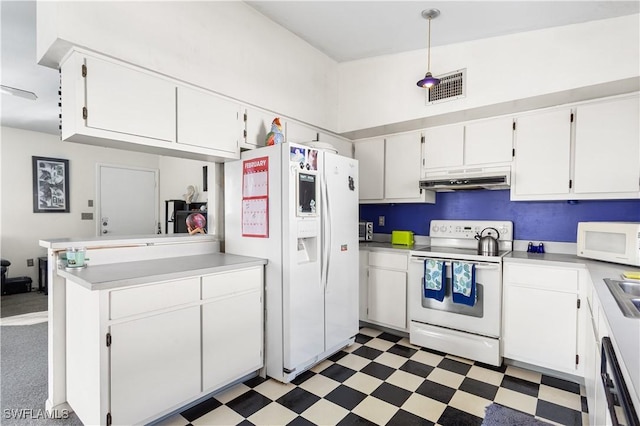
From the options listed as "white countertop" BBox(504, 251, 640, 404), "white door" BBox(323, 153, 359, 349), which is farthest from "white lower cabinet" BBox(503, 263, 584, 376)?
"white door" BBox(323, 153, 359, 349)

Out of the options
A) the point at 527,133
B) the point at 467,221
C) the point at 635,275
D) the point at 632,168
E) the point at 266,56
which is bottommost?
the point at 635,275

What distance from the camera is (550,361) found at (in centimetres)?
241

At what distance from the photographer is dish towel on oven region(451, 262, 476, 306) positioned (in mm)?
2631

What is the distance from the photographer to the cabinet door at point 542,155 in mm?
2607

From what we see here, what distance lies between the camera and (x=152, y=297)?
69.7 inches

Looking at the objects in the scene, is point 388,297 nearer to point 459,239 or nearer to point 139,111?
point 459,239

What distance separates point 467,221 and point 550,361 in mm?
1364

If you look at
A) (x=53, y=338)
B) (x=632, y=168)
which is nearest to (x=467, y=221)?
(x=632, y=168)

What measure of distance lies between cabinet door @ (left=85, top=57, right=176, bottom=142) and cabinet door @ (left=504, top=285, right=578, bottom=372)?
2.90 m

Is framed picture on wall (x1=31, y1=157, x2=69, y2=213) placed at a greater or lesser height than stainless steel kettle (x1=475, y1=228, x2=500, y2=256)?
greater

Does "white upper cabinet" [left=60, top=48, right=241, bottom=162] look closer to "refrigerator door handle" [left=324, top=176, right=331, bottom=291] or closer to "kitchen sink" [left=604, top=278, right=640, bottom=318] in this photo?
"refrigerator door handle" [left=324, top=176, right=331, bottom=291]

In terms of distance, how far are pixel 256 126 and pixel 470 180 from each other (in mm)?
1969

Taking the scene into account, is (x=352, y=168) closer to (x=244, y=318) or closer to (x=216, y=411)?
(x=244, y=318)

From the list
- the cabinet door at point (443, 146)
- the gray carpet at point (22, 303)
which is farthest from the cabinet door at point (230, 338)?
the gray carpet at point (22, 303)
